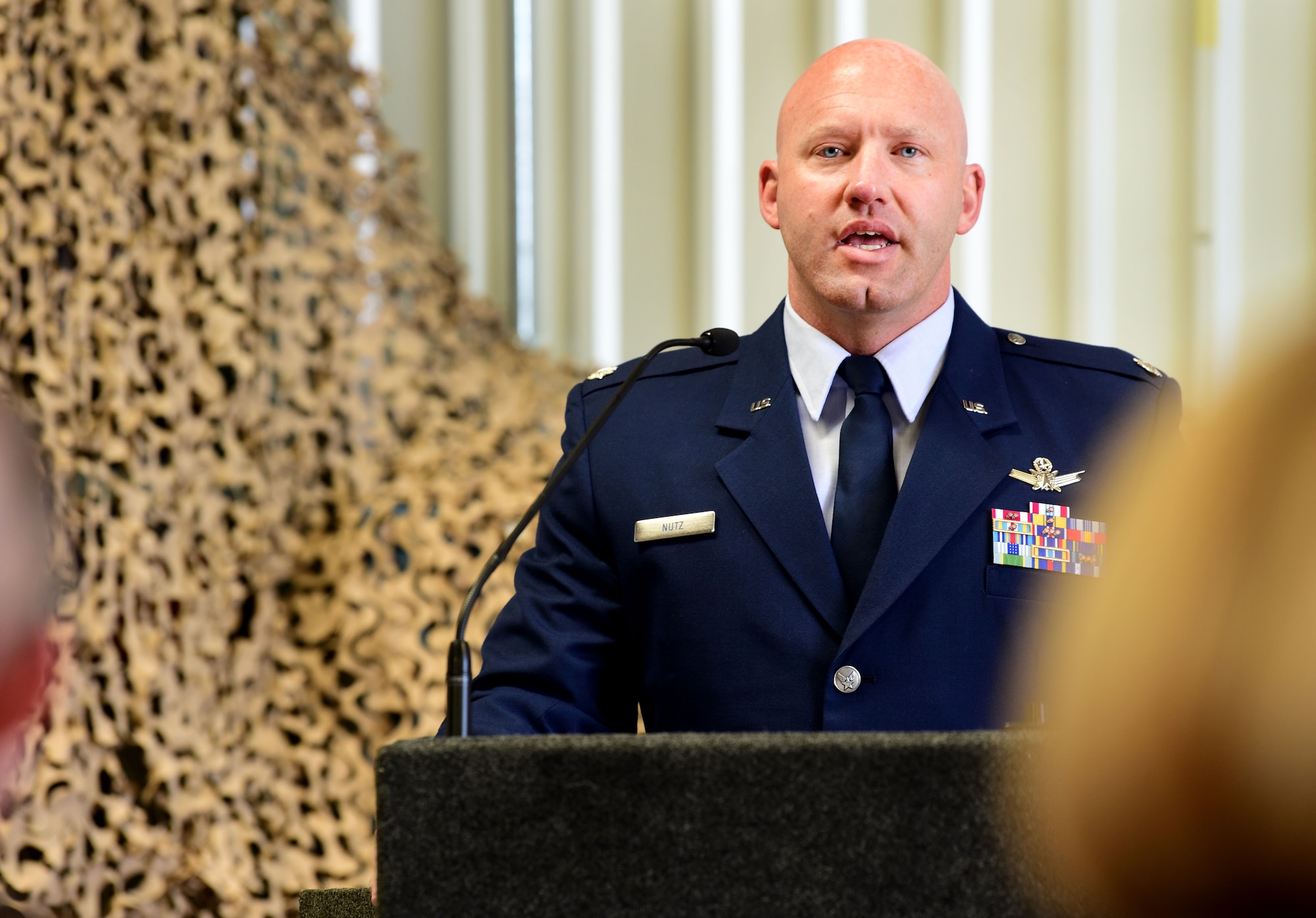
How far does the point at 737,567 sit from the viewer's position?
1.53 metres

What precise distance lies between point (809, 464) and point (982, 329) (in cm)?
30

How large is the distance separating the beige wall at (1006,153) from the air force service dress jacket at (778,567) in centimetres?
152

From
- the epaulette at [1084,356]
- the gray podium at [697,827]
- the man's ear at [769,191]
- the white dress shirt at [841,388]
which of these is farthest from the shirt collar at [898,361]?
the gray podium at [697,827]

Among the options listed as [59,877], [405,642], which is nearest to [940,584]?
[405,642]

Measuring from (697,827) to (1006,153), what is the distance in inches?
109

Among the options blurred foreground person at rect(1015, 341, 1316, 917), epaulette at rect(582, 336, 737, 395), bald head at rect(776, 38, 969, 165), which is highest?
bald head at rect(776, 38, 969, 165)

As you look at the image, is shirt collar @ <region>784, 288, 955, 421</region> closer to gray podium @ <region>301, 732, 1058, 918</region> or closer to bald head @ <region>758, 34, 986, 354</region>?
bald head @ <region>758, 34, 986, 354</region>

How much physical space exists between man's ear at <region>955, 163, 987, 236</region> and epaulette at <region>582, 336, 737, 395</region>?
0.34m

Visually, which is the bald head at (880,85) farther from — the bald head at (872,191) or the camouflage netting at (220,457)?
the camouflage netting at (220,457)

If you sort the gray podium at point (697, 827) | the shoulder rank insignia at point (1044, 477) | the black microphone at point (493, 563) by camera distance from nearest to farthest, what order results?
the gray podium at point (697, 827) < the black microphone at point (493, 563) < the shoulder rank insignia at point (1044, 477)

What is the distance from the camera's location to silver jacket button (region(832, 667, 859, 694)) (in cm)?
143

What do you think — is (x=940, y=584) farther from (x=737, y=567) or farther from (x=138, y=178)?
(x=138, y=178)

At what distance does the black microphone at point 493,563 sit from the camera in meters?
1.05

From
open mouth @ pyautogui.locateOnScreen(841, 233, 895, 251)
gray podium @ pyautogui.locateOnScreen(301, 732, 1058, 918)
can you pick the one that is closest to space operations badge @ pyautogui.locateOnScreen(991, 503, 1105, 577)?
open mouth @ pyautogui.locateOnScreen(841, 233, 895, 251)
